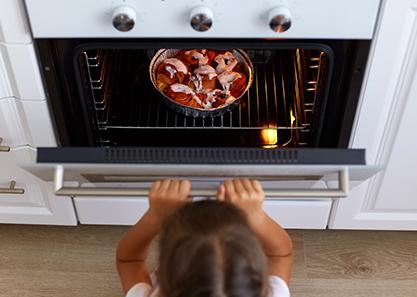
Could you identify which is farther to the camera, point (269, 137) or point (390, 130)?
point (269, 137)

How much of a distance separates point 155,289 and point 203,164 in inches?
9.7

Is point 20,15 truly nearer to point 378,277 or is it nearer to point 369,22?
point 369,22

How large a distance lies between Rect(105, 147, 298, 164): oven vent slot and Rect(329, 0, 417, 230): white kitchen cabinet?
263mm

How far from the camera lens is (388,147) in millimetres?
1375

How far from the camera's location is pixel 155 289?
1.16 metres

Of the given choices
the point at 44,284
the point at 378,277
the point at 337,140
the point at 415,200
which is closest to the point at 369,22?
the point at 337,140

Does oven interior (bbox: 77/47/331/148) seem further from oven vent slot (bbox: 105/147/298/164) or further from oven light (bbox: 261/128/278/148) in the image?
oven vent slot (bbox: 105/147/298/164)

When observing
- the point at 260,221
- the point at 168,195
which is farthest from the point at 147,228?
the point at 260,221

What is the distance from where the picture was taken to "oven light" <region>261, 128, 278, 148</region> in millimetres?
1434

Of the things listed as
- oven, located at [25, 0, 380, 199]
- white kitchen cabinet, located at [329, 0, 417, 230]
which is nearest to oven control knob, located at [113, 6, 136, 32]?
oven, located at [25, 0, 380, 199]

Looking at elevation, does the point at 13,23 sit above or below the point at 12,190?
above

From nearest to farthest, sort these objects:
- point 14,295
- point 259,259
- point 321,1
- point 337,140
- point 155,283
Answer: point 259,259, point 321,1, point 155,283, point 337,140, point 14,295

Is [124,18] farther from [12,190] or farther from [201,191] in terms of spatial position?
[12,190]

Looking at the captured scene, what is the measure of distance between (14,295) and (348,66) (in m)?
0.98
